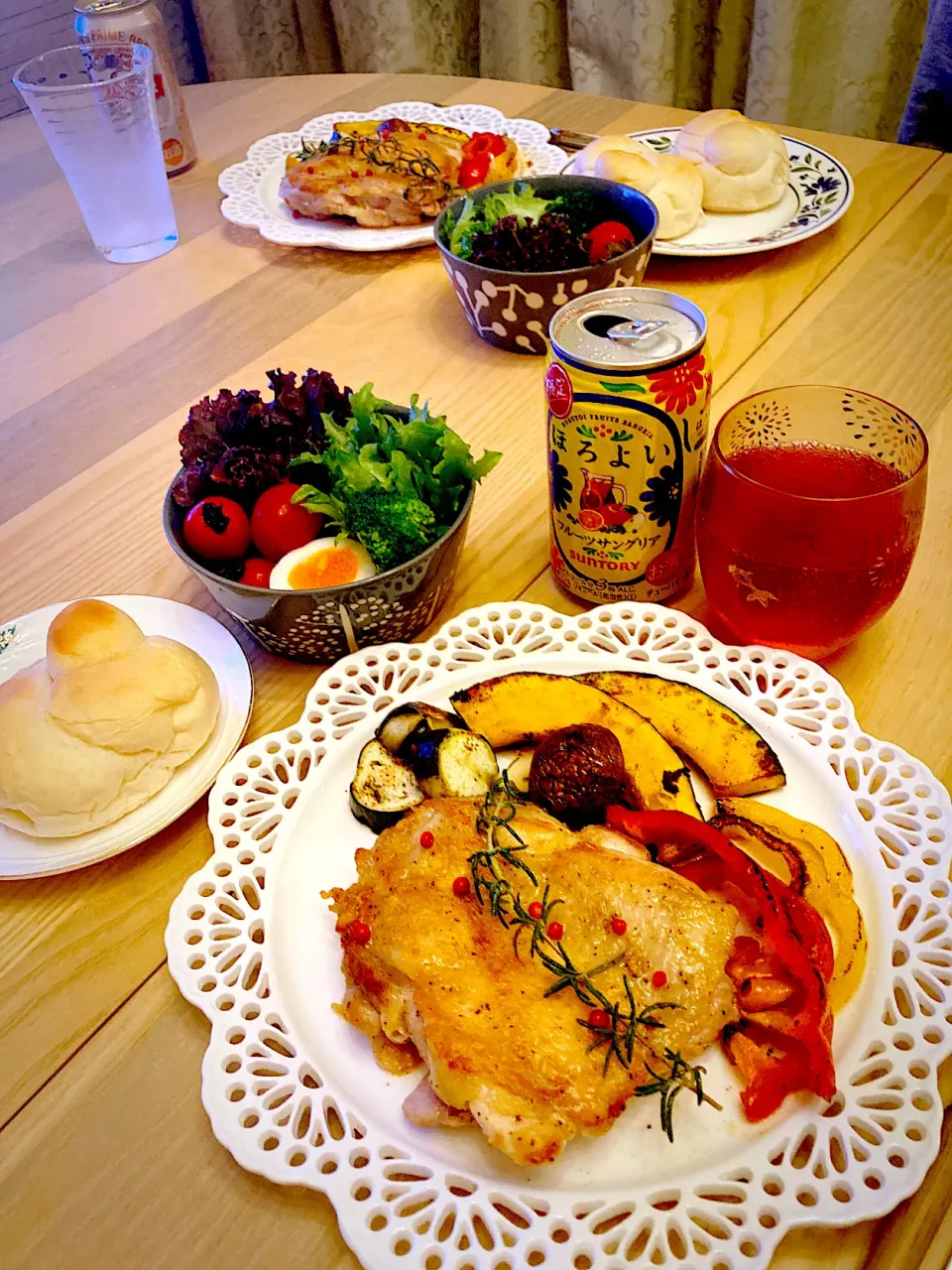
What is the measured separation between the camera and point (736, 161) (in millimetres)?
1977

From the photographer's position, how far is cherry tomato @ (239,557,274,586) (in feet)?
4.17

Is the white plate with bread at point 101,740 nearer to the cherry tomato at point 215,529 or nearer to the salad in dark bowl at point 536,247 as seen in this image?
the cherry tomato at point 215,529

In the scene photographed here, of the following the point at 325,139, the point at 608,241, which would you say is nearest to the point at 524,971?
the point at 608,241

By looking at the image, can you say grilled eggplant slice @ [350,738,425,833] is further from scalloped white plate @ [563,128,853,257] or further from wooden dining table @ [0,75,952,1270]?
scalloped white plate @ [563,128,853,257]

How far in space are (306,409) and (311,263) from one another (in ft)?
3.13

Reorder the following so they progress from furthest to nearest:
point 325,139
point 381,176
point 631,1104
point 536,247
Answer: point 325,139 → point 381,176 → point 536,247 → point 631,1104

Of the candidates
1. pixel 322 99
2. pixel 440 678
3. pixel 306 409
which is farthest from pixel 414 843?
pixel 322 99

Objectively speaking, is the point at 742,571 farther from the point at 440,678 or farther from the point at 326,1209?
the point at 326,1209

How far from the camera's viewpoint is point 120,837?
108 centimetres

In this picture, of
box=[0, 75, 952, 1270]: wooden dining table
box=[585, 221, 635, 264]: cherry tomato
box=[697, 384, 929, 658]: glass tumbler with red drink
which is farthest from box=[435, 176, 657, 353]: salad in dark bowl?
box=[697, 384, 929, 658]: glass tumbler with red drink

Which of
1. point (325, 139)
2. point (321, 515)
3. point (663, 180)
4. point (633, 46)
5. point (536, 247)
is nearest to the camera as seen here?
point (321, 515)

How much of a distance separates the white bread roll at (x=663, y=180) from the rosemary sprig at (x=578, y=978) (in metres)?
1.43

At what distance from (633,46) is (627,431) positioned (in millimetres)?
2988

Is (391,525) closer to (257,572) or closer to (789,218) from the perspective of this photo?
(257,572)
